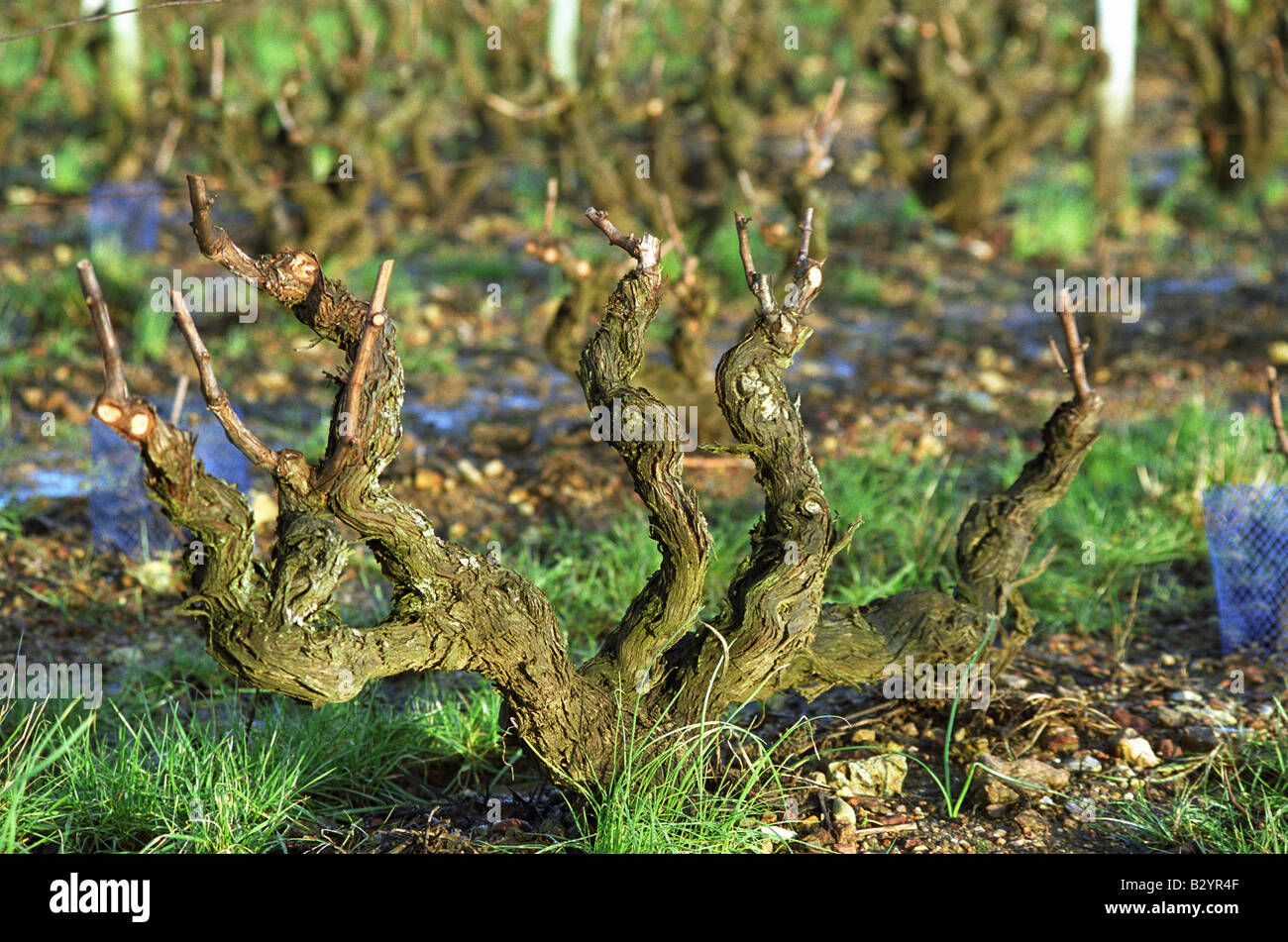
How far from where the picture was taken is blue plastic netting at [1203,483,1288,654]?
137 inches

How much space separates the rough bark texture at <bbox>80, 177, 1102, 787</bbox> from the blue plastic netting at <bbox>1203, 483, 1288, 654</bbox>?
0.95 meters

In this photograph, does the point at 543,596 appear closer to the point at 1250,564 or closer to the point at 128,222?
the point at 1250,564

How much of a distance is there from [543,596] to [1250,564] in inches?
82.6

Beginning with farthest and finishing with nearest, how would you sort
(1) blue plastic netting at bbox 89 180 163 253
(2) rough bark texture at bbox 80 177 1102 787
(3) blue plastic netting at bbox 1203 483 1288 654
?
(1) blue plastic netting at bbox 89 180 163 253, (3) blue plastic netting at bbox 1203 483 1288 654, (2) rough bark texture at bbox 80 177 1102 787

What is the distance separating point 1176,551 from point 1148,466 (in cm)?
57

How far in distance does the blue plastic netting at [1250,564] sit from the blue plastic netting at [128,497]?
113 inches

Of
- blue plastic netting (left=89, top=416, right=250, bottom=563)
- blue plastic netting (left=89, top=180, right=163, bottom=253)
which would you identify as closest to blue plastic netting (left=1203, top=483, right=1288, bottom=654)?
blue plastic netting (left=89, top=416, right=250, bottom=563)

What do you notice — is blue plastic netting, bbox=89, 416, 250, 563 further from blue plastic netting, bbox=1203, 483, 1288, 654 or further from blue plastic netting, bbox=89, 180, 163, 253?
blue plastic netting, bbox=89, 180, 163, 253

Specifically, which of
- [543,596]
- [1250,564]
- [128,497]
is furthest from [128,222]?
[1250,564]

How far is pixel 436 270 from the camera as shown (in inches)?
279

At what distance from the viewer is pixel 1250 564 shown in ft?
11.5

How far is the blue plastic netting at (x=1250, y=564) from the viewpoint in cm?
348
